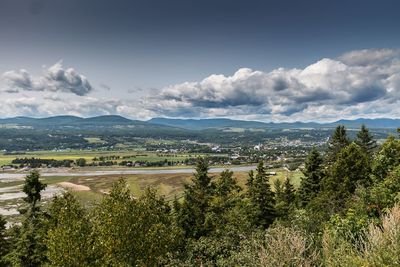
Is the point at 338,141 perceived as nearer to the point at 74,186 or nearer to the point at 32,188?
the point at 32,188

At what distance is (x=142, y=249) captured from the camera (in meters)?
28.6

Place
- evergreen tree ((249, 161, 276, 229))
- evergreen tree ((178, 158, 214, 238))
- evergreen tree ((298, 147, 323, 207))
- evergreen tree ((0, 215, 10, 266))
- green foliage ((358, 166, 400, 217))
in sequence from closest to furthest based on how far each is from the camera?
1. green foliage ((358, 166, 400, 217))
2. evergreen tree ((0, 215, 10, 266))
3. evergreen tree ((178, 158, 214, 238))
4. evergreen tree ((249, 161, 276, 229))
5. evergreen tree ((298, 147, 323, 207))

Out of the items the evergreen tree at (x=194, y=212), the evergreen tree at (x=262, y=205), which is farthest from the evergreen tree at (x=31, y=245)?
the evergreen tree at (x=262, y=205)

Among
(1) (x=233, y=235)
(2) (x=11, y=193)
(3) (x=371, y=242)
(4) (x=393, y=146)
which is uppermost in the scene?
(4) (x=393, y=146)

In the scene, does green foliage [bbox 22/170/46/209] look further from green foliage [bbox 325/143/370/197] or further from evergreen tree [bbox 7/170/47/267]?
green foliage [bbox 325/143/370/197]

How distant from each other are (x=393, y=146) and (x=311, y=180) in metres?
26.2

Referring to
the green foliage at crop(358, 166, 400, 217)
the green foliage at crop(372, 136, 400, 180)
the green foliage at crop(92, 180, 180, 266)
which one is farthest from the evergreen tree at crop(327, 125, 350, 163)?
the green foliage at crop(92, 180, 180, 266)

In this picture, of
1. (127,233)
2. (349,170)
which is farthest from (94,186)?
(127,233)

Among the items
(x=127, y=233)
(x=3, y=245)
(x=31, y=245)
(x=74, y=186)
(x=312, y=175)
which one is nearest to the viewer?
(x=127, y=233)

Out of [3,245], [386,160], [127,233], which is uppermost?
[386,160]

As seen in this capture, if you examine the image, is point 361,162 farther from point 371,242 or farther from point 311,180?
point 371,242

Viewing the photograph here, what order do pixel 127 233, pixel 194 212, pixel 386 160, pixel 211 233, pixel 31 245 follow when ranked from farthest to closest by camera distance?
pixel 194 212 → pixel 211 233 → pixel 386 160 → pixel 31 245 → pixel 127 233

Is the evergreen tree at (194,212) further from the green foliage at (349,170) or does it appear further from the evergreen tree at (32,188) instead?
the evergreen tree at (32,188)

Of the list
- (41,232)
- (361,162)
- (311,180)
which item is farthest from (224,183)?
(41,232)
